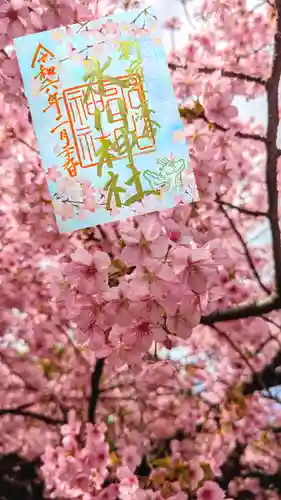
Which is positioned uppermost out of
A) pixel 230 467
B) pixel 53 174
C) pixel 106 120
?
pixel 106 120

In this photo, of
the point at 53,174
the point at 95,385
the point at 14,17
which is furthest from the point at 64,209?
the point at 95,385

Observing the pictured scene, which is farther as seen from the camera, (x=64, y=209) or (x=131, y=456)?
(x=131, y=456)

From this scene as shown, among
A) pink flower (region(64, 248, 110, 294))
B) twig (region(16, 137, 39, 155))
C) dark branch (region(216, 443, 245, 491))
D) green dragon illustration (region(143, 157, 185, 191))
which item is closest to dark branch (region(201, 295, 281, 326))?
green dragon illustration (region(143, 157, 185, 191))

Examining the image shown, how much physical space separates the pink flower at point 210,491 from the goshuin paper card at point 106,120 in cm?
196

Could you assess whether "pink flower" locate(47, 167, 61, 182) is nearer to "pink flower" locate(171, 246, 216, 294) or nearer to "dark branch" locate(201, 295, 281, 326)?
"pink flower" locate(171, 246, 216, 294)

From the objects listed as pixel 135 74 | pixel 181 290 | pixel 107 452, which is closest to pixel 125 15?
pixel 135 74

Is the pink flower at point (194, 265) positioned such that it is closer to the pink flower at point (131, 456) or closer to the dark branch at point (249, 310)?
the dark branch at point (249, 310)

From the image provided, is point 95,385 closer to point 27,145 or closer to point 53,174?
point 27,145

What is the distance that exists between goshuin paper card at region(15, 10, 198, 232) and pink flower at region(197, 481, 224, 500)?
196 centimetres

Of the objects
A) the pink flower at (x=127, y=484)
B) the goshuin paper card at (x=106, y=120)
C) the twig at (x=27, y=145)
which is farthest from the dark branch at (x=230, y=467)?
the goshuin paper card at (x=106, y=120)

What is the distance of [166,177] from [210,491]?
211 cm

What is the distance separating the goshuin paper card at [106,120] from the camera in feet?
7.54

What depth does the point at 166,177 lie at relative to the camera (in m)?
2.31

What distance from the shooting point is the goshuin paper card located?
2297mm
